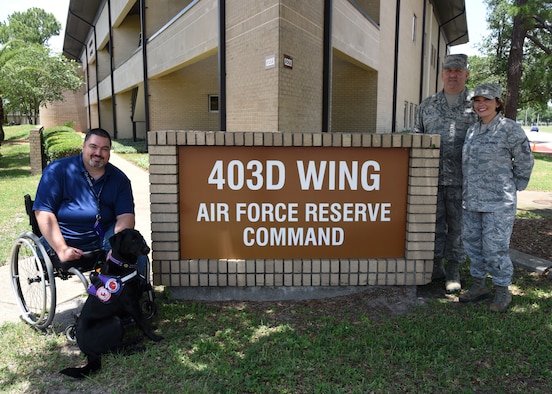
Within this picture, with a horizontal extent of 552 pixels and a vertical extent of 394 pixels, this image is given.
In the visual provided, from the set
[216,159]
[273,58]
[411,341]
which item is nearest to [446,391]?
[411,341]

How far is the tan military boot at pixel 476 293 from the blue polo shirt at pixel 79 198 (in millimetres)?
2809

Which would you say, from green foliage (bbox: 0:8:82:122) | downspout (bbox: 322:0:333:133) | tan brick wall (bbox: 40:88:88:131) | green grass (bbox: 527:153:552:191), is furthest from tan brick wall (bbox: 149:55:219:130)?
tan brick wall (bbox: 40:88:88:131)

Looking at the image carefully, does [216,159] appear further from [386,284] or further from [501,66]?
[501,66]

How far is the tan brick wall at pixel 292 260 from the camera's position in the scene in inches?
142

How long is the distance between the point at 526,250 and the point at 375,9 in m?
13.9

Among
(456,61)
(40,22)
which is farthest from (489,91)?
(40,22)

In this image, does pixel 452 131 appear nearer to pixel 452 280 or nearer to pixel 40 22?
pixel 452 280

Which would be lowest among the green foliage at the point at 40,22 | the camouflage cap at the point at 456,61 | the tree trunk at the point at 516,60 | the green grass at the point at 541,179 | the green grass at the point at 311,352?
the green grass at the point at 311,352

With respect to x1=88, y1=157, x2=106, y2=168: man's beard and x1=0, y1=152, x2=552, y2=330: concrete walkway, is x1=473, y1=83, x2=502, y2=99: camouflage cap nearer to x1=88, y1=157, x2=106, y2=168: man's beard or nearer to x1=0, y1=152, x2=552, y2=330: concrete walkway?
x1=0, y1=152, x2=552, y2=330: concrete walkway

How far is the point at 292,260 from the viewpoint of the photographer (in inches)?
149

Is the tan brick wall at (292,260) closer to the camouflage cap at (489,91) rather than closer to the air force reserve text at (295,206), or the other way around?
the air force reserve text at (295,206)

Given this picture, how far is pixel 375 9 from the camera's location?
17078 mm

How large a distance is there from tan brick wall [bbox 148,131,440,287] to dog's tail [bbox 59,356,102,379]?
98 centimetres

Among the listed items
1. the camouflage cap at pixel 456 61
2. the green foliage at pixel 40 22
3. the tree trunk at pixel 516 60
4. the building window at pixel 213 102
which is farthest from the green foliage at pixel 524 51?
the green foliage at pixel 40 22
